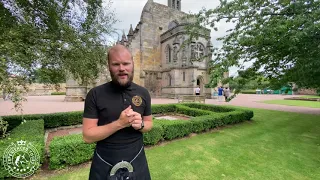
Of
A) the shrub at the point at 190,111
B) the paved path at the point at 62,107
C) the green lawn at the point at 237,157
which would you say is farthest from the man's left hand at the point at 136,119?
the paved path at the point at 62,107

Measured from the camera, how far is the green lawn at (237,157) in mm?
3891

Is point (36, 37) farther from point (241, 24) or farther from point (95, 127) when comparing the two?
point (241, 24)

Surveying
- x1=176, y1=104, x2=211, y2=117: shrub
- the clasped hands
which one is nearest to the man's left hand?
the clasped hands

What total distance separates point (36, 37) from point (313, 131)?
10.9 meters

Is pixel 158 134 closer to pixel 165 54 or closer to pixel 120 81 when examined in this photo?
pixel 120 81

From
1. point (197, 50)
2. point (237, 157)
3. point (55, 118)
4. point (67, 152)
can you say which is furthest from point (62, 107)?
point (197, 50)

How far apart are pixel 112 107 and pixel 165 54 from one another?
2470 centimetres

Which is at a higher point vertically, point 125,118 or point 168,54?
point 168,54

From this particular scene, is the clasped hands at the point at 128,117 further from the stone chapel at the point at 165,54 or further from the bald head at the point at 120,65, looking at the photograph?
the stone chapel at the point at 165,54

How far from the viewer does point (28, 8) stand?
5.34m

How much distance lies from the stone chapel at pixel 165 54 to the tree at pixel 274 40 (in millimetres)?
15411

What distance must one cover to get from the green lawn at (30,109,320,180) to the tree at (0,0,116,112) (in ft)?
8.61

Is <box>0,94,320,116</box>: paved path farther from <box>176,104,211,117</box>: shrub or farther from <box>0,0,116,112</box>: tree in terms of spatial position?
<box>0,0,116,112</box>: tree

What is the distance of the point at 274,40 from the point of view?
4.82m
